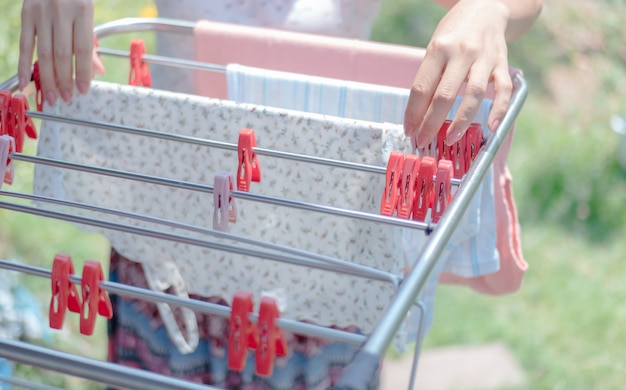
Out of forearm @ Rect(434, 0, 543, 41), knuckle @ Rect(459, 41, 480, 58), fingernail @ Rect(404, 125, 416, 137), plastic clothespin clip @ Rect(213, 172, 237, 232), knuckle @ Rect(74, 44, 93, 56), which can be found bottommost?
plastic clothespin clip @ Rect(213, 172, 237, 232)

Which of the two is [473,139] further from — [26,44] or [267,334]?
[26,44]

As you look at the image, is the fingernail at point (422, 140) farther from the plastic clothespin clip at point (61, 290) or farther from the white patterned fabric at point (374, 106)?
the plastic clothespin clip at point (61, 290)

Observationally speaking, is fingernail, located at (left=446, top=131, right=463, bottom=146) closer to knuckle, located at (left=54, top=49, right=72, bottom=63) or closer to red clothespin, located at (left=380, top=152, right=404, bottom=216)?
red clothespin, located at (left=380, top=152, right=404, bottom=216)

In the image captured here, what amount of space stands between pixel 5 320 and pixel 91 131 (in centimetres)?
83

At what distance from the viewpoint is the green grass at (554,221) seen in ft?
7.41

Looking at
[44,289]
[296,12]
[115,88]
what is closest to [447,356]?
[44,289]

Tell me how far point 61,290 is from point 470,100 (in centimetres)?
52

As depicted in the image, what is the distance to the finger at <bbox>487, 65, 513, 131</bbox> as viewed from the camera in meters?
1.03

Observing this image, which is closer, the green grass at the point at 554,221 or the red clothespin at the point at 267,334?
the red clothespin at the point at 267,334

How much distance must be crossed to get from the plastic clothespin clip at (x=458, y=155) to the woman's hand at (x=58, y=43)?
495 mm

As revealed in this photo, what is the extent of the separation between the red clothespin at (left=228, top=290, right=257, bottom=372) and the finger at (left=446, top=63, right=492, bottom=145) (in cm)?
33

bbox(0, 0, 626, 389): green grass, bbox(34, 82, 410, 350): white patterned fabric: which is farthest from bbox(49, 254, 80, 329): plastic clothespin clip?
bbox(0, 0, 626, 389): green grass

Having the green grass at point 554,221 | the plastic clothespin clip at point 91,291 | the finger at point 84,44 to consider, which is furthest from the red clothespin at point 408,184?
the green grass at point 554,221

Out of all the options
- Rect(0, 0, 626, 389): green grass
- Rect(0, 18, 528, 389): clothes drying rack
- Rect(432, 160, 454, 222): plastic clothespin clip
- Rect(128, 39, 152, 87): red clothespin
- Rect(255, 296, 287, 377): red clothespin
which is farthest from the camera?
Rect(0, 0, 626, 389): green grass
